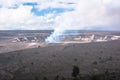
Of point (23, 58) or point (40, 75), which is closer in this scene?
point (40, 75)

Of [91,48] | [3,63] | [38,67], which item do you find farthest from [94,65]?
[91,48]

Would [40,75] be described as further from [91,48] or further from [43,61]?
[91,48]

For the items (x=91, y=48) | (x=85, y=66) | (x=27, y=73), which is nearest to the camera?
(x=27, y=73)

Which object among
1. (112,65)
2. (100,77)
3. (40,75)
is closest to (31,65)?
(40,75)

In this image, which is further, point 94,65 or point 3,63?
point 3,63

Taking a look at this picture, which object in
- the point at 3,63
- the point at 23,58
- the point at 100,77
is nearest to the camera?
the point at 100,77

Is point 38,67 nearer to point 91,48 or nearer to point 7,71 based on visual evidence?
point 7,71

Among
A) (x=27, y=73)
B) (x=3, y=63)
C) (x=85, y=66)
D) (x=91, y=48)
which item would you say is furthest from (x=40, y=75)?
(x=91, y=48)

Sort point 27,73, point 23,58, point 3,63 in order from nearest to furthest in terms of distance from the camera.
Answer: point 27,73 < point 3,63 < point 23,58

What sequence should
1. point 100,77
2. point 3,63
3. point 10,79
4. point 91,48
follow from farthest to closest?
1. point 91,48
2. point 3,63
3. point 10,79
4. point 100,77
